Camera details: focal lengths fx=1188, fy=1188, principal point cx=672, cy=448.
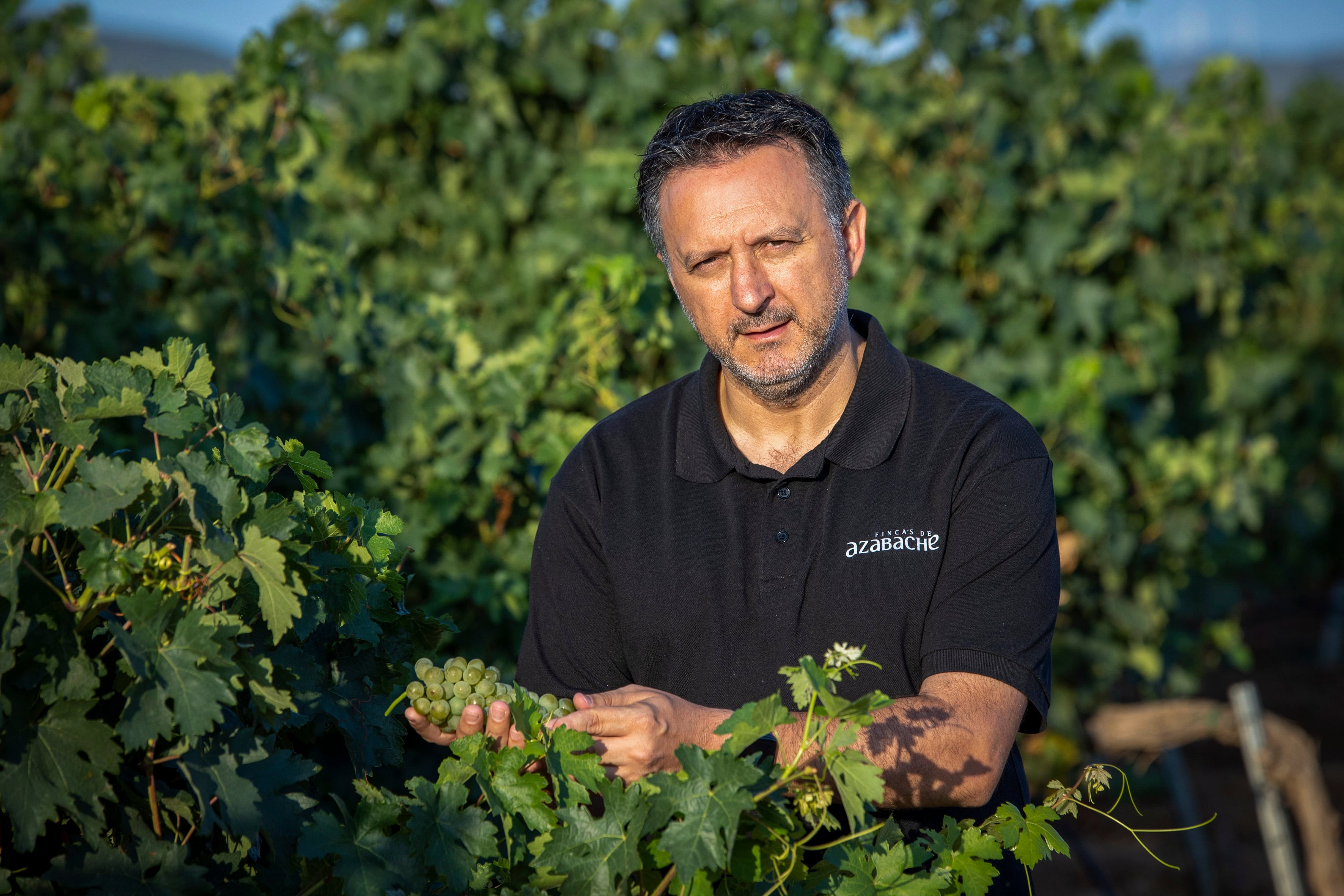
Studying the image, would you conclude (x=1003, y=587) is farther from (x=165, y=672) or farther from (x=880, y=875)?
(x=165, y=672)

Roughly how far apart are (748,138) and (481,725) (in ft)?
3.49

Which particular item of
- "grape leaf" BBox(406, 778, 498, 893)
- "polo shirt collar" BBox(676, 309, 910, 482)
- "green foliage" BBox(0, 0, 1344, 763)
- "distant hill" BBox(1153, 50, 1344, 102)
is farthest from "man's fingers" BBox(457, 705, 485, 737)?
"distant hill" BBox(1153, 50, 1344, 102)

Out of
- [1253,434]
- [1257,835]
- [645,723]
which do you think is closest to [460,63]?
[645,723]

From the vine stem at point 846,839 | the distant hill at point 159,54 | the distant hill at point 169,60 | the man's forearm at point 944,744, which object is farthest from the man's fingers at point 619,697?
the distant hill at point 159,54

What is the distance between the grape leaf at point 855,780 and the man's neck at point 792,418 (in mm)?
857

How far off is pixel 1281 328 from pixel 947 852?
808 centimetres

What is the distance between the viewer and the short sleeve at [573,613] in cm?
203

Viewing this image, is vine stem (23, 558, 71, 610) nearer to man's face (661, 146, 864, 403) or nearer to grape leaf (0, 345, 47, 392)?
grape leaf (0, 345, 47, 392)

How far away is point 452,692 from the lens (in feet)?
4.88

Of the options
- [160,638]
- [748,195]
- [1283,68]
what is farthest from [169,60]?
[1283,68]

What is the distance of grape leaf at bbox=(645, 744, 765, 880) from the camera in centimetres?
121

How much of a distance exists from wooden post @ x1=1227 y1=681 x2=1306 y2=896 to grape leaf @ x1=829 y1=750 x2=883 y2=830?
4.13 meters

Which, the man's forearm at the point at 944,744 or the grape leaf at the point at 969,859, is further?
the man's forearm at the point at 944,744

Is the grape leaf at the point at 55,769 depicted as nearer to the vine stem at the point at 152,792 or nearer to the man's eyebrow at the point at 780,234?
the vine stem at the point at 152,792
